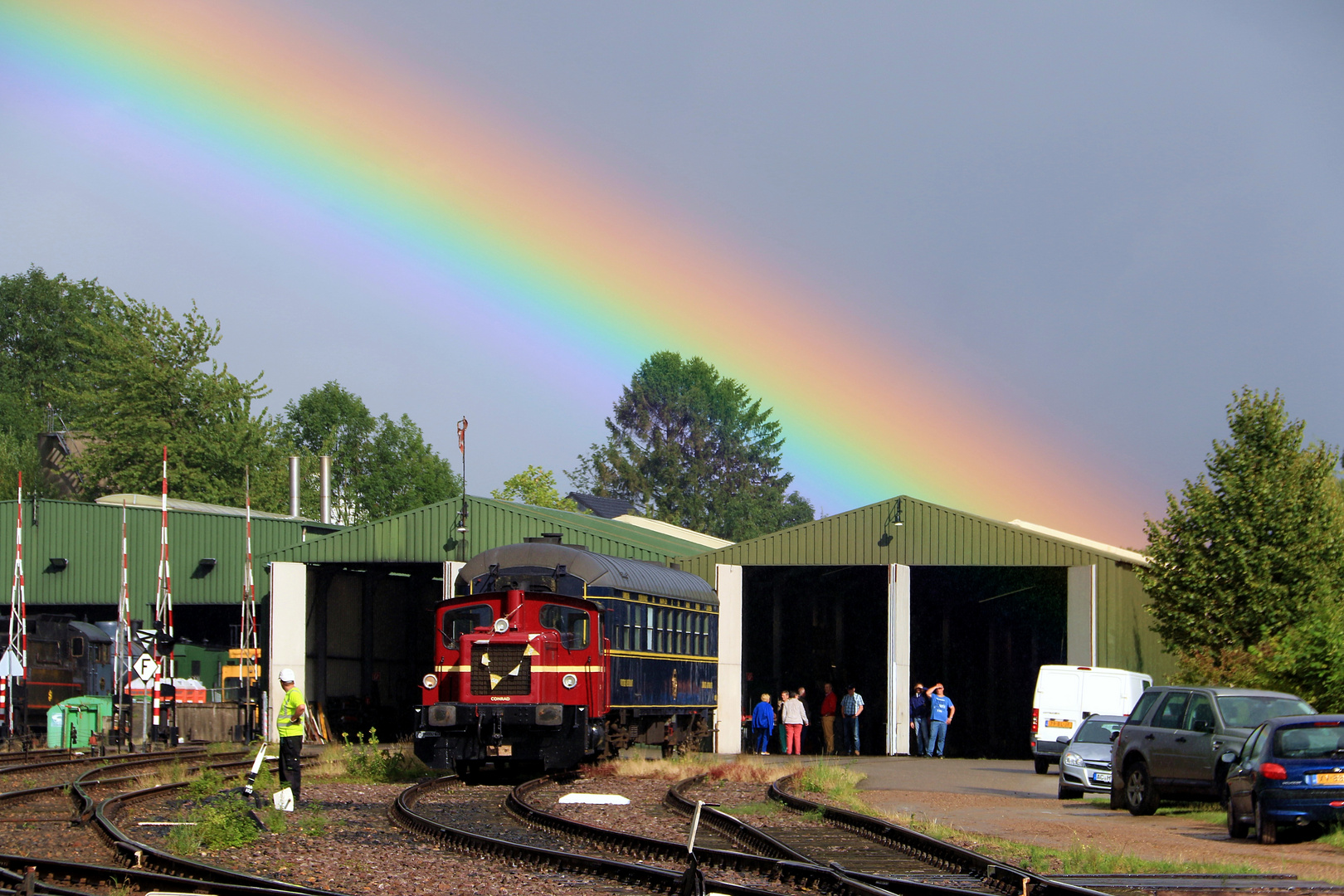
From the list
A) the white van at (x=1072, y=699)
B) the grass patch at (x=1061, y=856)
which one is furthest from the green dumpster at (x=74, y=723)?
the grass patch at (x=1061, y=856)

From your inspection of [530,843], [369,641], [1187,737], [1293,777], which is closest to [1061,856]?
[1293,777]

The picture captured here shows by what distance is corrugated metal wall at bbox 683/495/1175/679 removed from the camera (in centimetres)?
3509

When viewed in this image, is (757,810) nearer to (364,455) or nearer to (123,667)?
(123,667)

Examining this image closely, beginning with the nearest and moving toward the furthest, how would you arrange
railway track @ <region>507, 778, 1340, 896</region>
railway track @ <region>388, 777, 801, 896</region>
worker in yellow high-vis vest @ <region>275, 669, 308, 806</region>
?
railway track @ <region>507, 778, 1340, 896</region>, railway track @ <region>388, 777, 801, 896</region>, worker in yellow high-vis vest @ <region>275, 669, 308, 806</region>

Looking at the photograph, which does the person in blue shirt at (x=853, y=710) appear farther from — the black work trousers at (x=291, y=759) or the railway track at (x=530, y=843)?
the black work trousers at (x=291, y=759)

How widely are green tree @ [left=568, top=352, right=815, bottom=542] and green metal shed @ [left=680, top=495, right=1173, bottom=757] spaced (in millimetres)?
56185

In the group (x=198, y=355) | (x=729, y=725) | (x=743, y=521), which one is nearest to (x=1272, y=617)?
(x=729, y=725)

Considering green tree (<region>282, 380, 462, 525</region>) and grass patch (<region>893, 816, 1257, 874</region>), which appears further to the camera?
green tree (<region>282, 380, 462, 525</region>)

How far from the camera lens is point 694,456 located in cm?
11138

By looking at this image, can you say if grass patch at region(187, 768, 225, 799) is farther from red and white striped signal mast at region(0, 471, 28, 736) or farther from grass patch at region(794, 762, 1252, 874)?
red and white striped signal mast at region(0, 471, 28, 736)

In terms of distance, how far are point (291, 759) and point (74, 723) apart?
16.1 m

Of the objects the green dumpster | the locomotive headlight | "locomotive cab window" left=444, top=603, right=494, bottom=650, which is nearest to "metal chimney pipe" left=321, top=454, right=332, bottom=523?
the green dumpster

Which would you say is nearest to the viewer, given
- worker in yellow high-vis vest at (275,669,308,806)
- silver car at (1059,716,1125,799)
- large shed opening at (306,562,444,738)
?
worker in yellow high-vis vest at (275,669,308,806)

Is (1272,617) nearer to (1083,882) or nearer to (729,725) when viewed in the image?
(729,725)
